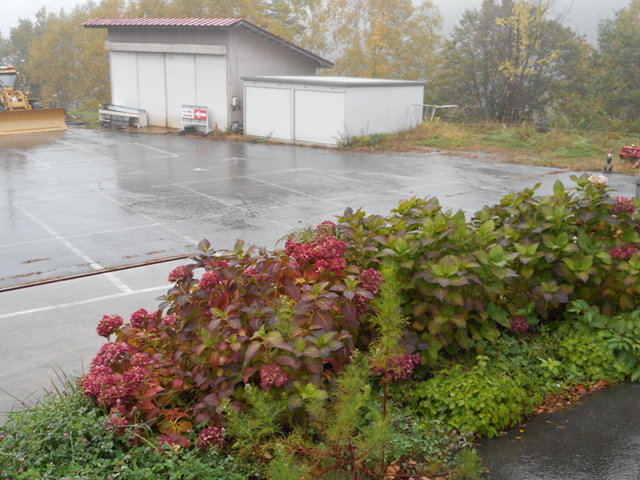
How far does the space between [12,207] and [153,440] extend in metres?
13.2

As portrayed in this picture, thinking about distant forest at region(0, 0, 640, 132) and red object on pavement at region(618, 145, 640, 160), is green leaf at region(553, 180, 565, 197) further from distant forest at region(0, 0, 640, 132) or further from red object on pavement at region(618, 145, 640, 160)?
distant forest at region(0, 0, 640, 132)

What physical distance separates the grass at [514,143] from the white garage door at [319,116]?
0.89 metres

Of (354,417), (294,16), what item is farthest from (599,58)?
(354,417)

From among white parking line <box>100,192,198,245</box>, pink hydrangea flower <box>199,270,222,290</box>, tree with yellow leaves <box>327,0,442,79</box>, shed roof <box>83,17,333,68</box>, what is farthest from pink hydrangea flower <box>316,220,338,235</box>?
tree with yellow leaves <box>327,0,442,79</box>

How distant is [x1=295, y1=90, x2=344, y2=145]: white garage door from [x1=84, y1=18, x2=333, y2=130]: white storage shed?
13.0 ft

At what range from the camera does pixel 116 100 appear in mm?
35875

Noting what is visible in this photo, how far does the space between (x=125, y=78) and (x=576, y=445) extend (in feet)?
110

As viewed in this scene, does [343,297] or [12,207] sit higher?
[343,297]

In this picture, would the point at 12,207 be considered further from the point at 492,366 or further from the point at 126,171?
the point at 492,366

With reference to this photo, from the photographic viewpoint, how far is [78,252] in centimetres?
1216

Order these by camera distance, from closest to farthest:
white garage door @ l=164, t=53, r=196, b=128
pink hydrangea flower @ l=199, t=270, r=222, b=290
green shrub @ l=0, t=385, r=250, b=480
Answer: green shrub @ l=0, t=385, r=250, b=480
pink hydrangea flower @ l=199, t=270, r=222, b=290
white garage door @ l=164, t=53, r=196, b=128

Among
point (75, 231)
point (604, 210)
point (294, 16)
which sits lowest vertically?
point (75, 231)

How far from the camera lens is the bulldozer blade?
30875 millimetres

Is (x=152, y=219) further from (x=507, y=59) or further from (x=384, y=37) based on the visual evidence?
(x=384, y=37)
